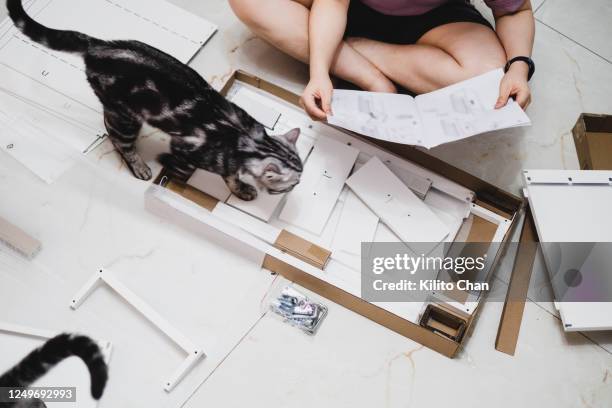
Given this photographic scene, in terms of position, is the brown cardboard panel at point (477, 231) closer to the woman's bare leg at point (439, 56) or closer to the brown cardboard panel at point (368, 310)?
the brown cardboard panel at point (368, 310)

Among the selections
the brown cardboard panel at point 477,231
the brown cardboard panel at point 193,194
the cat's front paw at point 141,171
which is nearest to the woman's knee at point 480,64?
the brown cardboard panel at point 477,231

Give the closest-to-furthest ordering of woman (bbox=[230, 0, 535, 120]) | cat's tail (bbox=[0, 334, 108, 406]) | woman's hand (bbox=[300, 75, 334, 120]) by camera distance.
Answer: cat's tail (bbox=[0, 334, 108, 406]) < woman's hand (bbox=[300, 75, 334, 120]) < woman (bbox=[230, 0, 535, 120])

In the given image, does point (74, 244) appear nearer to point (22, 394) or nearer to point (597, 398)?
point (22, 394)

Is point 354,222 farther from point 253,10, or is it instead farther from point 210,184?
point 253,10

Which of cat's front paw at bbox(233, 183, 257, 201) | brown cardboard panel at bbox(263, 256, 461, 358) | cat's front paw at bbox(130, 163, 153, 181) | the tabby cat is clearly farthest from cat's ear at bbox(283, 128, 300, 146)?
cat's front paw at bbox(130, 163, 153, 181)

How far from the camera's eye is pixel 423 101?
3.77 feet

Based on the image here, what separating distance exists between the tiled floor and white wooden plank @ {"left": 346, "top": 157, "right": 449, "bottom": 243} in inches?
8.5

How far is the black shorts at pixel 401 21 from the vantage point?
1.32m

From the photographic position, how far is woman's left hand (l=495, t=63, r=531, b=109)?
109 centimetres

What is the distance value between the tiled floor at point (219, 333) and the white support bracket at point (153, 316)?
0.02 metres

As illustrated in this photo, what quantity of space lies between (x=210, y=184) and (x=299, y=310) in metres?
0.35

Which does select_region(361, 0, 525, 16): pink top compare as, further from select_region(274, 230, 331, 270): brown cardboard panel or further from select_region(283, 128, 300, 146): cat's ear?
select_region(274, 230, 331, 270): brown cardboard panel

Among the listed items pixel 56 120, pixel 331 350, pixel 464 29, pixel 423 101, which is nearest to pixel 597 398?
pixel 331 350

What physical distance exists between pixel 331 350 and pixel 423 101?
58 centimetres
